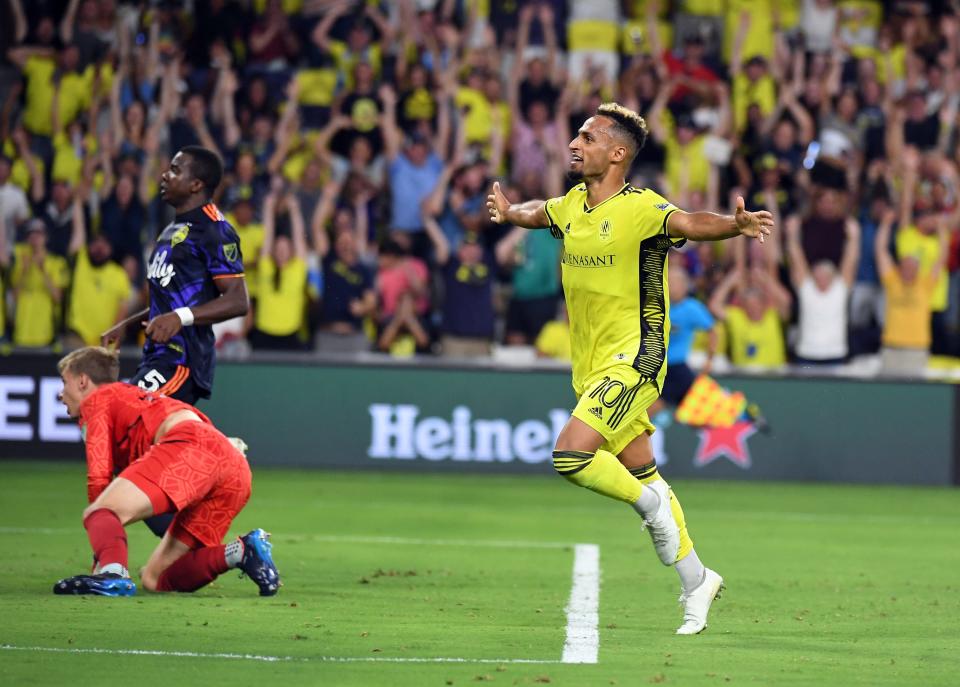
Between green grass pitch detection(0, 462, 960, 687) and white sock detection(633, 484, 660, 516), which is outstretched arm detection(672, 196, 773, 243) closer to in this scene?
white sock detection(633, 484, 660, 516)

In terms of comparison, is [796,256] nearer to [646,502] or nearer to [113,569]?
[646,502]

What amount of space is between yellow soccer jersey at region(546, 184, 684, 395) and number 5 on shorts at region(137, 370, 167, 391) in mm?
2433

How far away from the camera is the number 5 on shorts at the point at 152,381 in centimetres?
882

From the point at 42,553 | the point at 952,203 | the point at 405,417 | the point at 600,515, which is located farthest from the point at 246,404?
the point at 952,203

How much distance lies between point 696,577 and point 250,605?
2.14 meters

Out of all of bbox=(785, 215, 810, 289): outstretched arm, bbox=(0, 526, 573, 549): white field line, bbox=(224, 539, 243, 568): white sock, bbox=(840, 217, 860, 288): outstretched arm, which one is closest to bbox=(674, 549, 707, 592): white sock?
bbox=(224, 539, 243, 568): white sock

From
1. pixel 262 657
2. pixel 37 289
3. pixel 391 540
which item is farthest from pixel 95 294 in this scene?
pixel 262 657

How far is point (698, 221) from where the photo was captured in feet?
23.6

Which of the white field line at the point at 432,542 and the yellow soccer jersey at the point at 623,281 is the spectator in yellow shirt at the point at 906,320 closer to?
the white field line at the point at 432,542

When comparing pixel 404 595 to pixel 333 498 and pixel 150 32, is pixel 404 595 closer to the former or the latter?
pixel 333 498

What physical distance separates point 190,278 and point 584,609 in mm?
2774

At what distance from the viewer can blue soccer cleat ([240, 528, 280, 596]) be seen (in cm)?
809

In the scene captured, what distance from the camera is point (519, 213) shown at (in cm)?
820

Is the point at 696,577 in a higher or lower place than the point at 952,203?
lower
